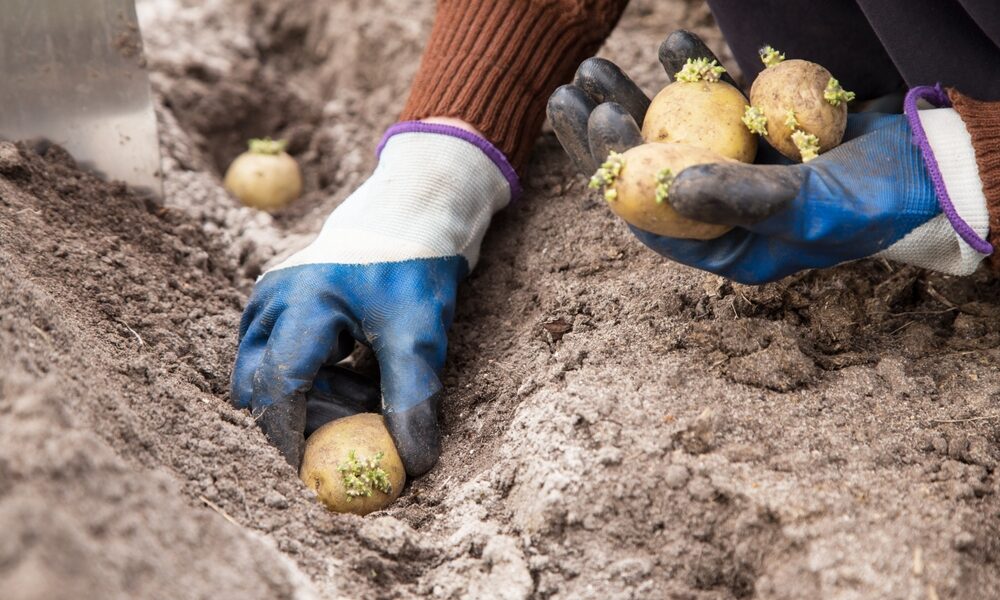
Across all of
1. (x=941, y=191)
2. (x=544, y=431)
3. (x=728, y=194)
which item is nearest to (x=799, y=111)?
(x=941, y=191)

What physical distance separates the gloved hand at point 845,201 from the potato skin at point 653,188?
0.06m

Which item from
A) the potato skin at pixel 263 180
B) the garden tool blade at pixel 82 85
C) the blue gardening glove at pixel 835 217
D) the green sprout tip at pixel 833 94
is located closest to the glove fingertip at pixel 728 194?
the blue gardening glove at pixel 835 217

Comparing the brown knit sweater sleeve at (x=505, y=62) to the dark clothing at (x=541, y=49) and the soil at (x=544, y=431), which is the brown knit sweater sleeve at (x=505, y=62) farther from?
the soil at (x=544, y=431)

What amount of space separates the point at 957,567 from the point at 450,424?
1.00m

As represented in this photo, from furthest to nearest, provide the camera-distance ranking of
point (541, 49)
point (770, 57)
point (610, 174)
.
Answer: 1. point (541, 49)
2. point (770, 57)
3. point (610, 174)

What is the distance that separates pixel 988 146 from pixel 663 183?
26.6 inches

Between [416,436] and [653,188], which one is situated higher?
[653,188]

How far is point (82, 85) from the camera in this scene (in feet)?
8.26

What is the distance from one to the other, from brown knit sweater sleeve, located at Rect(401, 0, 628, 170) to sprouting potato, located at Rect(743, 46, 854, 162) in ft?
2.38

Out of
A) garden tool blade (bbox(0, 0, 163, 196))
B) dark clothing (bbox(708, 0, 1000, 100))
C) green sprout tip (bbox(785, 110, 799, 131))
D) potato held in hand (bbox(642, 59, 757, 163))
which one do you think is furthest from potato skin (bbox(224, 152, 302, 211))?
green sprout tip (bbox(785, 110, 799, 131))

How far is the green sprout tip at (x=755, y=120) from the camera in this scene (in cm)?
187

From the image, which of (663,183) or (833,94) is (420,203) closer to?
(663,183)

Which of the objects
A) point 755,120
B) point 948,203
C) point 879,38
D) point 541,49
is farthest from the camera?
point 541,49

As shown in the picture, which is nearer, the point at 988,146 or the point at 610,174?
the point at 610,174
